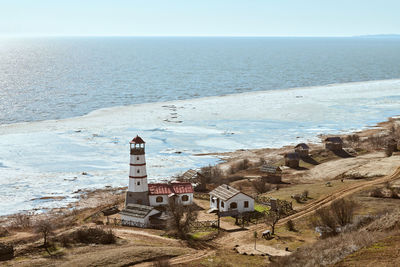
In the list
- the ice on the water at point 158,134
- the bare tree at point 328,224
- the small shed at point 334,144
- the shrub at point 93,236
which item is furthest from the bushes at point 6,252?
the small shed at point 334,144

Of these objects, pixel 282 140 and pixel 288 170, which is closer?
pixel 288 170

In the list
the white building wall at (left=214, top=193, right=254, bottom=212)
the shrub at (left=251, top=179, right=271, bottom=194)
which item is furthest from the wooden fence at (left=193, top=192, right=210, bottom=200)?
the white building wall at (left=214, top=193, right=254, bottom=212)

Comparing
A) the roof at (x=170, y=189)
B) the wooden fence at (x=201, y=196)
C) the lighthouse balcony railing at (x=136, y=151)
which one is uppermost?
the lighthouse balcony railing at (x=136, y=151)

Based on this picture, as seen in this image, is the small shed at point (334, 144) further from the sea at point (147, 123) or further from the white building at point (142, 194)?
the white building at point (142, 194)

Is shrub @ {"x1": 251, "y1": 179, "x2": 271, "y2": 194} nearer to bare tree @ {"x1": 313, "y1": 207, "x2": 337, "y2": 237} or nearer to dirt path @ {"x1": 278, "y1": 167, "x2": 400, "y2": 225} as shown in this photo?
dirt path @ {"x1": 278, "y1": 167, "x2": 400, "y2": 225}

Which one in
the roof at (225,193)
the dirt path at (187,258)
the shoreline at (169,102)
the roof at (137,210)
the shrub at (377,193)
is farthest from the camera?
the shoreline at (169,102)

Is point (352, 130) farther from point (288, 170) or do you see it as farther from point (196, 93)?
point (196, 93)

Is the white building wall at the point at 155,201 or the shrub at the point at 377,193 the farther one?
the white building wall at the point at 155,201

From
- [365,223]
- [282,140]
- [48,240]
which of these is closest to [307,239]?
[365,223]
